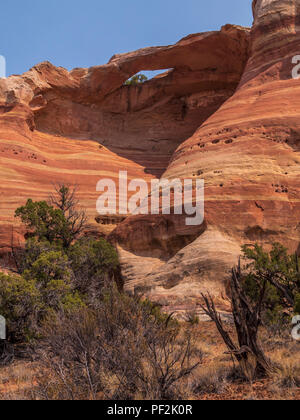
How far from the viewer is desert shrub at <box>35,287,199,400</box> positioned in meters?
5.01

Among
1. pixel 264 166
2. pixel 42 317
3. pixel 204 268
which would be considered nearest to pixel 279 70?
pixel 264 166

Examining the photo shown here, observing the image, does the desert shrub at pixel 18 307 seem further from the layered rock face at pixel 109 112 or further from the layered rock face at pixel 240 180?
the layered rock face at pixel 109 112

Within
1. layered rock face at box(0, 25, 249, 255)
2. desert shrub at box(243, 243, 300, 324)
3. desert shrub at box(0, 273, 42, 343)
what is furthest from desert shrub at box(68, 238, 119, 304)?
desert shrub at box(243, 243, 300, 324)

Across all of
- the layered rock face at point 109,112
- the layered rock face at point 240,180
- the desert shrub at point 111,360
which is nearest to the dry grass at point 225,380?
the desert shrub at point 111,360

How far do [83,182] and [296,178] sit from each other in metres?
12.1

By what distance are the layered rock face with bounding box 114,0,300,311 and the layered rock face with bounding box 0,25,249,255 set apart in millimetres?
4647

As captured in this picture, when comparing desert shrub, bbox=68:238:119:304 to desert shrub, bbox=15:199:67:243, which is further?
desert shrub, bbox=15:199:67:243

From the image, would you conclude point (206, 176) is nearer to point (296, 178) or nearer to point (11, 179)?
point (296, 178)

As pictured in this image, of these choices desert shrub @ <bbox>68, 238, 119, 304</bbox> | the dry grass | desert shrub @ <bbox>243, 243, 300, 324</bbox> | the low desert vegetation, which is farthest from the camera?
desert shrub @ <bbox>68, 238, 119, 304</bbox>

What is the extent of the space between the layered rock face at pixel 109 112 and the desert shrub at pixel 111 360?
13936 millimetres

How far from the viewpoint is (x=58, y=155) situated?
79.2 feet

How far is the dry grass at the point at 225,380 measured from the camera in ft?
16.2

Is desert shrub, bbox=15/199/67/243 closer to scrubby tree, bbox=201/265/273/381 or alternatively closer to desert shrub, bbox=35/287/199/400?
desert shrub, bbox=35/287/199/400

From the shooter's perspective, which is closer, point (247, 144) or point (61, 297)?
point (61, 297)
